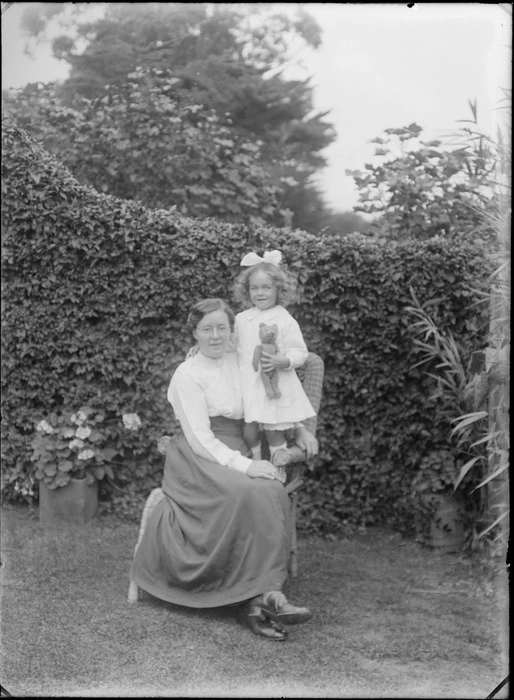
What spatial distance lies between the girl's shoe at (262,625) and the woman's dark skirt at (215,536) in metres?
0.09

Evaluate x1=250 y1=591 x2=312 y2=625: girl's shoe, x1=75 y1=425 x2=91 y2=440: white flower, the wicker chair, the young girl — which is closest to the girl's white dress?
the young girl

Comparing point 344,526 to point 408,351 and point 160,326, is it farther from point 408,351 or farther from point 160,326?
point 160,326

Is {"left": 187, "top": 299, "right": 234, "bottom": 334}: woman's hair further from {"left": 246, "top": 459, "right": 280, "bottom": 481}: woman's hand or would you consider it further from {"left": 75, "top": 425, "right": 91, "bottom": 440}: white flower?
{"left": 75, "top": 425, "right": 91, "bottom": 440}: white flower

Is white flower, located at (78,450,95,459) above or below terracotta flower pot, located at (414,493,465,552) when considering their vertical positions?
above

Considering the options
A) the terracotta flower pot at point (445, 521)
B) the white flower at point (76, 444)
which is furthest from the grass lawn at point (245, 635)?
the white flower at point (76, 444)

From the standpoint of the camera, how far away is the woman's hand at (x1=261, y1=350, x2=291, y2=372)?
4.10 meters

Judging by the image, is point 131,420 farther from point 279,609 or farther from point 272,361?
point 279,609

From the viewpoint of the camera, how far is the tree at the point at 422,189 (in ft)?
18.7

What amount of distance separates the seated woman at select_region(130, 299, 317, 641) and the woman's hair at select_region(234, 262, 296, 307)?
232mm

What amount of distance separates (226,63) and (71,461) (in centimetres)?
300

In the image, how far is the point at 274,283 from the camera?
423cm

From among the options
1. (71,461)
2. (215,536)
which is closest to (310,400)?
(215,536)

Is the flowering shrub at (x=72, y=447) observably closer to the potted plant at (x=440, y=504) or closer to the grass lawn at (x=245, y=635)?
the grass lawn at (x=245, y=635)

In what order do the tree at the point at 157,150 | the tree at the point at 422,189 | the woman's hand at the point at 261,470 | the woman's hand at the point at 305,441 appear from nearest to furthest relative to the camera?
1. the woman's hand at the point at 261,470
2. the woman's hand at the point at 305,441
3. the tree at the point at 157,150
4. the tree at the point at 422,189
